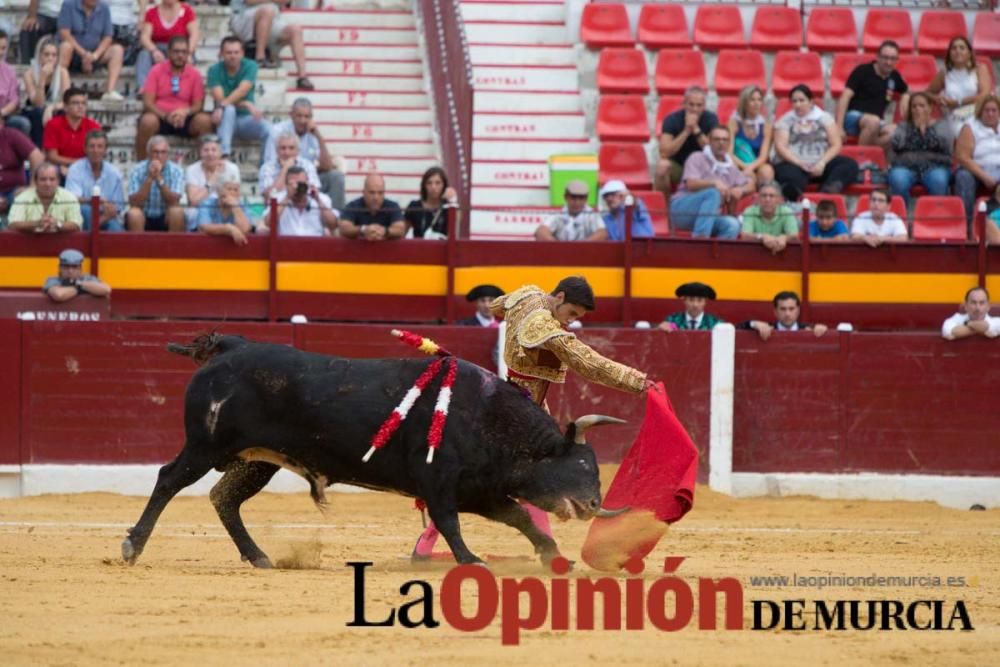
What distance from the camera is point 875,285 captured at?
12.9 meters

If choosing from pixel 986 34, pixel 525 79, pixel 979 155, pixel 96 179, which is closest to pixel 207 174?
pixel 96 179

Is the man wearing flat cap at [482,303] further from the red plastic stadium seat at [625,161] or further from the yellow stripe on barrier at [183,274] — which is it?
the red plastic stadium seat at [625,161]

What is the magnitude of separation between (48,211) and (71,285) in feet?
1.68

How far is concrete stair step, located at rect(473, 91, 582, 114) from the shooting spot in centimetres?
1491

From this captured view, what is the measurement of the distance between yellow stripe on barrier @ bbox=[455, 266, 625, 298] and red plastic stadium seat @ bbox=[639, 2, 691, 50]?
3.18 m

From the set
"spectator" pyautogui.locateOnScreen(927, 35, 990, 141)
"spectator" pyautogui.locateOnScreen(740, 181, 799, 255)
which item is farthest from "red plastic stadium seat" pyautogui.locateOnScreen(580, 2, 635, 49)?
"spectator" pyautogui.locateOnScreen(740, 181, 799, 255)

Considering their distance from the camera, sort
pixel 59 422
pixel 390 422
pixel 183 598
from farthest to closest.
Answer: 1. pixel 59 422
2. pixel 390 422
3. pixel 183 598

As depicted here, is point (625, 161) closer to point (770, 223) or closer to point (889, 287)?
point (770, 223)

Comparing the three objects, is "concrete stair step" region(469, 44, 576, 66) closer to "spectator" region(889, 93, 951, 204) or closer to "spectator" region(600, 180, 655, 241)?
"spectator" region(600, 180, 655, 241)

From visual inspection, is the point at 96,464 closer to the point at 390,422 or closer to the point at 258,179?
the point at 258,179

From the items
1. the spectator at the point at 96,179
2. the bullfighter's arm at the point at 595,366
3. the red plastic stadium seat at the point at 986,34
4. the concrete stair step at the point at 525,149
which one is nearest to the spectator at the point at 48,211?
the spectator at the point at 96,179

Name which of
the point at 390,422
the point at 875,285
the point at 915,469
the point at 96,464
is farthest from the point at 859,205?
the point at 390,422

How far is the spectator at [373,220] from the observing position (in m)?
12.5

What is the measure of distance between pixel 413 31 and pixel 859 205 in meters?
4.27
